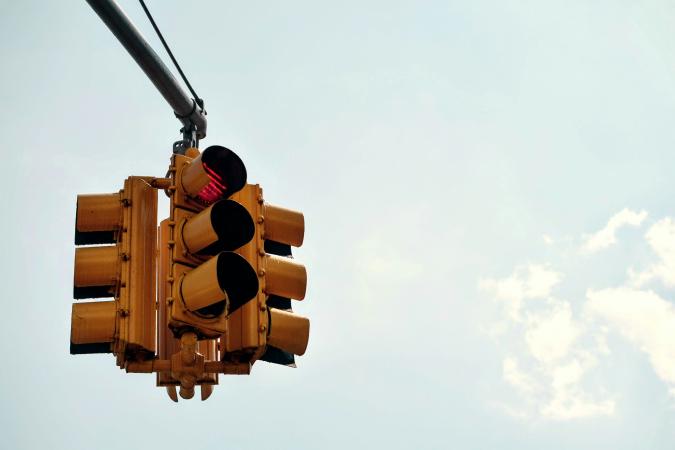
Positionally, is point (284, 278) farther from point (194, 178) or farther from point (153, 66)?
point (153, 66)

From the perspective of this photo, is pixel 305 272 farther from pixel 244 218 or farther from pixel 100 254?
pixel 100 254

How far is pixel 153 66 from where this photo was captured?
646 cm

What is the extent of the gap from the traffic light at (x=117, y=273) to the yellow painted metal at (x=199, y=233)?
0.34 m

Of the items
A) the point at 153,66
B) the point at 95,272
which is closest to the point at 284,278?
the point at 95,272

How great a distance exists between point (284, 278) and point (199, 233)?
32.5 inches

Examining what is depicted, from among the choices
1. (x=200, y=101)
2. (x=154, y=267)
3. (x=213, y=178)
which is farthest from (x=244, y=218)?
(x=200, y=101)

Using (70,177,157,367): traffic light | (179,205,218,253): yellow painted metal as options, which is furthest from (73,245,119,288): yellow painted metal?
(179,205,218,253): yellow painted metal

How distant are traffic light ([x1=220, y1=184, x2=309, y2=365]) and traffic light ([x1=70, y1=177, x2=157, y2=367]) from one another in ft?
2.05

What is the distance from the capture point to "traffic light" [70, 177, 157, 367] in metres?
6.14

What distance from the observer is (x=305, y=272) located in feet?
22.5

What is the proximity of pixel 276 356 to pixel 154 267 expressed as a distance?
3.65 feet

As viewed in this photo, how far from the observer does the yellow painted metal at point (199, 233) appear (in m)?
6.14

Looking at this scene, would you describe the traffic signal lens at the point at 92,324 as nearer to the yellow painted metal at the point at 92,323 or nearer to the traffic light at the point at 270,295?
the yellow painted metal at the point at 92,323

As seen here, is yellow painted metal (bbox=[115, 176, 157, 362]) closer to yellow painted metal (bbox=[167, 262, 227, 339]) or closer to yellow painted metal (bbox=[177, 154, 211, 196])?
yellow painted metal (bbox=[167, 262, 227, 339])
